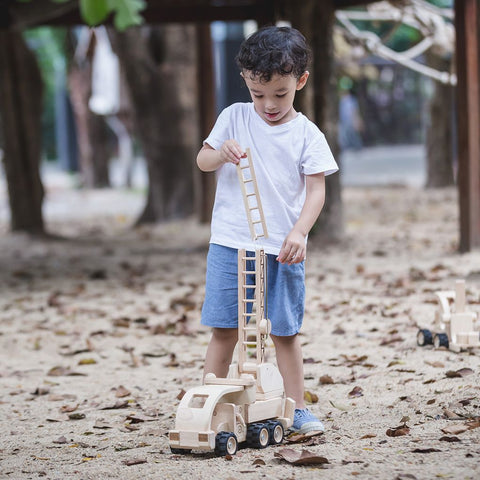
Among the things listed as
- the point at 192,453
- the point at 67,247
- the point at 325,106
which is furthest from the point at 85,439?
the point at 67,247

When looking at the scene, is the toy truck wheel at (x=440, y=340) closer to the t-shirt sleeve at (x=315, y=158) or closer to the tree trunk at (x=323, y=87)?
the t-shirt sleeve at (x=315, y=158)

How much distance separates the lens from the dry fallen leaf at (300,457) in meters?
3.27

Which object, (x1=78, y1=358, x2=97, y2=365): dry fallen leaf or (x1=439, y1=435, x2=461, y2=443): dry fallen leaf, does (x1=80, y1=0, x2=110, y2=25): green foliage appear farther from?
(x1=439, y1=435, x2=461, y2=443): dry fallen leaf

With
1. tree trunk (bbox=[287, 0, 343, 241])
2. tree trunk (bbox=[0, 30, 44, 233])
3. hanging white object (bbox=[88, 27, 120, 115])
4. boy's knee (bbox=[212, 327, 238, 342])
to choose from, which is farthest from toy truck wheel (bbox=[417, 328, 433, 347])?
hanging white object (bbox=[88, 27, 120, 115])

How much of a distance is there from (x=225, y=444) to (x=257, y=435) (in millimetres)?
172

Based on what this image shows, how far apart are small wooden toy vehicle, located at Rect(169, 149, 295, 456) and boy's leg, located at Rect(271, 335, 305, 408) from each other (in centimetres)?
11

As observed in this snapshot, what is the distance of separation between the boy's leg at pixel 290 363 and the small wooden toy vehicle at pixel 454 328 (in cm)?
153

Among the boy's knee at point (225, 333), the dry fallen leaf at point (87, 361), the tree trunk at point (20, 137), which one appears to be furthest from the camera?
the tree trunk at point (20, 137)

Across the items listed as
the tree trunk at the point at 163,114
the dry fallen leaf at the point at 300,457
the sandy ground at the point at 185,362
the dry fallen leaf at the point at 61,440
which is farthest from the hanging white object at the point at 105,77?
the dry fallen leaf at the point at 300,457

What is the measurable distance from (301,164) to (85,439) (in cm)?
146

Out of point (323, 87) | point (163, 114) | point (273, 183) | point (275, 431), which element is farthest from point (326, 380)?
point (163, 114)

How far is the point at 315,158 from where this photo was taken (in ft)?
11.7

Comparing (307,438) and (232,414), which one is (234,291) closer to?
(232,414)

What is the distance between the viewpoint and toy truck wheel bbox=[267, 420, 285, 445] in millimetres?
3580
